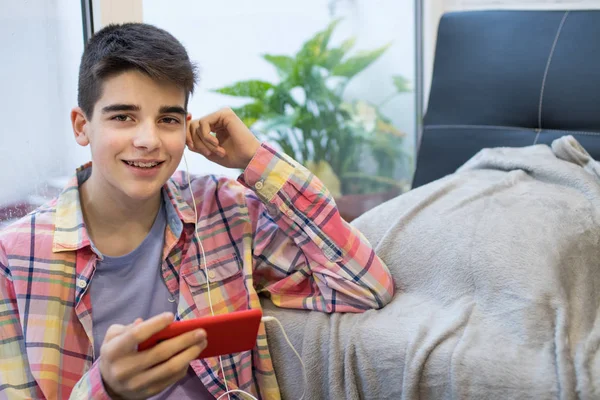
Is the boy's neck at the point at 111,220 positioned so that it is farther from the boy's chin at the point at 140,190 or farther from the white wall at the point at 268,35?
the white wall at the point at 268,35

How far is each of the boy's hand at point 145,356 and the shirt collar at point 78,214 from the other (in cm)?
27

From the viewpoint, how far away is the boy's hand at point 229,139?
1.28 m

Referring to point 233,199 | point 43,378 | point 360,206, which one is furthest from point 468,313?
point 360,206

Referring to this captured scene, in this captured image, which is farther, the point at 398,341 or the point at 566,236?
the point at 566,236

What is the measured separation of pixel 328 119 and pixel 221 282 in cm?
142

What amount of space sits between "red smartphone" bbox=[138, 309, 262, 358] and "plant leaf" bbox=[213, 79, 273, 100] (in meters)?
1.22

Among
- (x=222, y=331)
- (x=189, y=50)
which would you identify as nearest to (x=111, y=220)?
(x=222, y=331)

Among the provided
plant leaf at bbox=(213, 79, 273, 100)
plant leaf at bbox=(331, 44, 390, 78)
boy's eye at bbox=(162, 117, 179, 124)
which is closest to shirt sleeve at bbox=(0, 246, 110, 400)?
boy's eye at bbox=(162, 117, 179, 124)

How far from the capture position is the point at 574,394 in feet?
3.27

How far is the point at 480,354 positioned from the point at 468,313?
0.37ft

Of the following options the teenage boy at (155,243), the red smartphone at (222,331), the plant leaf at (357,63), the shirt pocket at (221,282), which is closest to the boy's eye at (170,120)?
the teenage boy at (155,243)

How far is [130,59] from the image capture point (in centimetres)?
113

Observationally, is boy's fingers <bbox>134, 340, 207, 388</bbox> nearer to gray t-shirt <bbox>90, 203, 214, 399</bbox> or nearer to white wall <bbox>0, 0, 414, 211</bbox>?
gray t-shirt <bbox>90, 203, 214, 399</bbox>

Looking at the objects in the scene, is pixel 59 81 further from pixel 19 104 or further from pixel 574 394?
pixel 574 394
